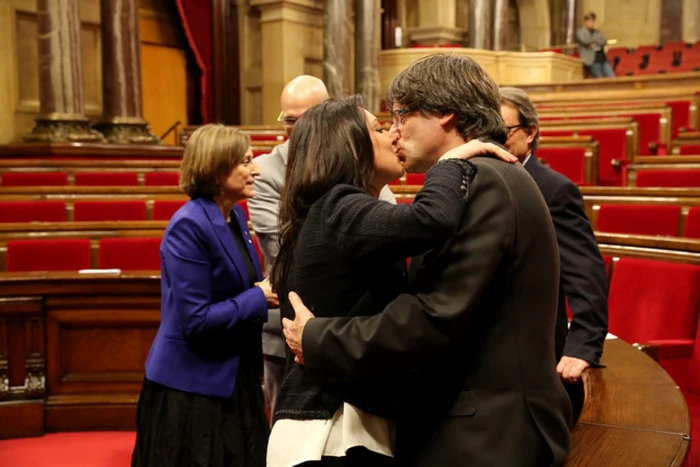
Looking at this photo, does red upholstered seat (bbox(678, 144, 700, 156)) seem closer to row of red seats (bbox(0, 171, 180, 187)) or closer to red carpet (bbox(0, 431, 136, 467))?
row of red seats (bbox(0, 171, 180, 187))

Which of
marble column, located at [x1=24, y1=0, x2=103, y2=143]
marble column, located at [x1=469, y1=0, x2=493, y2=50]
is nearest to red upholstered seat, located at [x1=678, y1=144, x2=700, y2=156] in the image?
marble column, located at [x1=24, y1=0, x2=103, y2=143]

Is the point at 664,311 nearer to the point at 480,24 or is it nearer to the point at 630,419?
the point at 630,419

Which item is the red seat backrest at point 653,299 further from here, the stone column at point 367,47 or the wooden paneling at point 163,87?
the wooden paneling at point 163,87

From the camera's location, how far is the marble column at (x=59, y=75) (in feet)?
21.6

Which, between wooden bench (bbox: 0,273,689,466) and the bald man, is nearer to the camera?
the bald man

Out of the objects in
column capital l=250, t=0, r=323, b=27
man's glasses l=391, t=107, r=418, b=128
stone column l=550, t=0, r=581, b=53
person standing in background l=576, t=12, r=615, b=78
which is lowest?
man's glasses l=391, t=107, r=418, b=128

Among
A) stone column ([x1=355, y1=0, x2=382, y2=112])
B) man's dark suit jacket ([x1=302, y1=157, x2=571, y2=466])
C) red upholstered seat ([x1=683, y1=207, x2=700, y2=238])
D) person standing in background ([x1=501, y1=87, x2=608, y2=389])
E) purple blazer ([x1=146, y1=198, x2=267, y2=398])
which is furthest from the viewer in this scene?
stone column ([x1=355, y1=0, x2=382, y2=112])

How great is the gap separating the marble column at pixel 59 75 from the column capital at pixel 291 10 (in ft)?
10.9

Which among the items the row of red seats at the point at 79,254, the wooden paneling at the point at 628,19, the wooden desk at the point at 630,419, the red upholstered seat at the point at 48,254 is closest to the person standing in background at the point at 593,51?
the wooden paneling at the point at 628,19

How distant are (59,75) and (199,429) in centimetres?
562

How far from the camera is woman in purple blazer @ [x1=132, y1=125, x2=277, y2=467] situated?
1.87 metres

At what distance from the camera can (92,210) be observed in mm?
4375

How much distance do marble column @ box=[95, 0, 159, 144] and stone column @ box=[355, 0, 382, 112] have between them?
3206 mm

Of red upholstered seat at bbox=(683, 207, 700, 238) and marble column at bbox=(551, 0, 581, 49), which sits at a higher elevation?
marble column at bbox=(551, 0, 581, 49)
